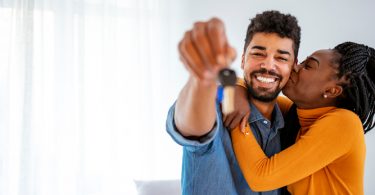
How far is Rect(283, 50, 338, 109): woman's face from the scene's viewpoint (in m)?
1.17

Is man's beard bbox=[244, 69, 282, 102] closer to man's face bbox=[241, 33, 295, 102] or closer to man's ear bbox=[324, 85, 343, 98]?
man's face bbox=[241, 33, 295, 102]

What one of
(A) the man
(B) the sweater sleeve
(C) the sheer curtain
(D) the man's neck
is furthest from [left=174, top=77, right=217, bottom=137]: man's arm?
(C) the sheer curtain

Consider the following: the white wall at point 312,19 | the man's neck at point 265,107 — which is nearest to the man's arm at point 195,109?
the man's neck at point 265,107

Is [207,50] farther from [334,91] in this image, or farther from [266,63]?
[334,91]

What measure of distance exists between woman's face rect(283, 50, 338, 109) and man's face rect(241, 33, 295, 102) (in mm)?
121

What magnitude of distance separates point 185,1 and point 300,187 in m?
2.05

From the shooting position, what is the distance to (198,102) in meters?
0.68

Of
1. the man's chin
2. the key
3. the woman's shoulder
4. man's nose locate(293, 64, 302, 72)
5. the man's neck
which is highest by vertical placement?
man's nose locate(293, 64, 302, 72)

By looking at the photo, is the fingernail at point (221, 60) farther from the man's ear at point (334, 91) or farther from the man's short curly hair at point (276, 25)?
the man's ear at point (334, 91)

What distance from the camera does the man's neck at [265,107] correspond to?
1133mm

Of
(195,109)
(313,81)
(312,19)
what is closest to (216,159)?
(195,109)

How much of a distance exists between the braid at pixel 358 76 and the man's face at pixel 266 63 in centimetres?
20

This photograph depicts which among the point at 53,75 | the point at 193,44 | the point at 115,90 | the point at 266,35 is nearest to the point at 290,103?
the point at 266,35

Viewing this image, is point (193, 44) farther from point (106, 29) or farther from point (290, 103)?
point (106, 29)
